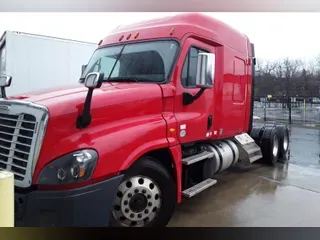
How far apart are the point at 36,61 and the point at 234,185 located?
6.18m

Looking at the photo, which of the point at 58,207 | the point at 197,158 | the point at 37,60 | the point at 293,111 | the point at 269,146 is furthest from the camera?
the point at 293,111

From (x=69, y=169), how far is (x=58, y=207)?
34 centimetres

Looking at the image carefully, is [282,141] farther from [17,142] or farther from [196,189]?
[17,142]

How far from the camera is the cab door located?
377 centimetres

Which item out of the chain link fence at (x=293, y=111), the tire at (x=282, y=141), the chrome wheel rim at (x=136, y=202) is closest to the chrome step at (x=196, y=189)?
the chrome wheel rim at (x=136, y=202)

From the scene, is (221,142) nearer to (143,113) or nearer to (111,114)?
(143,113)

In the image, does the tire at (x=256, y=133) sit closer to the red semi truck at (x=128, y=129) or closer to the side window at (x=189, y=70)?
the red semi truck at (x=128, y=129)

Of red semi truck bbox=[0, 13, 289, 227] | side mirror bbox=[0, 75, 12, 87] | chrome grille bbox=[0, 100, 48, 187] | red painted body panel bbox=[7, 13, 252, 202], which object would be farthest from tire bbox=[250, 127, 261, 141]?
chrome grille bbox=[0, 100, 48, 187]

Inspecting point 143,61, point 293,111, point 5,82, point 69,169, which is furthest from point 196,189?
point 293,111

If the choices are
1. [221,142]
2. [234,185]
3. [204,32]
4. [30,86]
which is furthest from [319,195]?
[30,86]

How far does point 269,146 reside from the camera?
6.86m

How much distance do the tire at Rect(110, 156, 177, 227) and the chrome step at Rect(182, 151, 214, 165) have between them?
46 centimetres

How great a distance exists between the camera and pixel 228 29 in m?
5.01

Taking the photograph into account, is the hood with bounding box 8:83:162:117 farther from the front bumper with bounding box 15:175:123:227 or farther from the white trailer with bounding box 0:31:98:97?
the white trailer with bounding box 0:31:98:97
